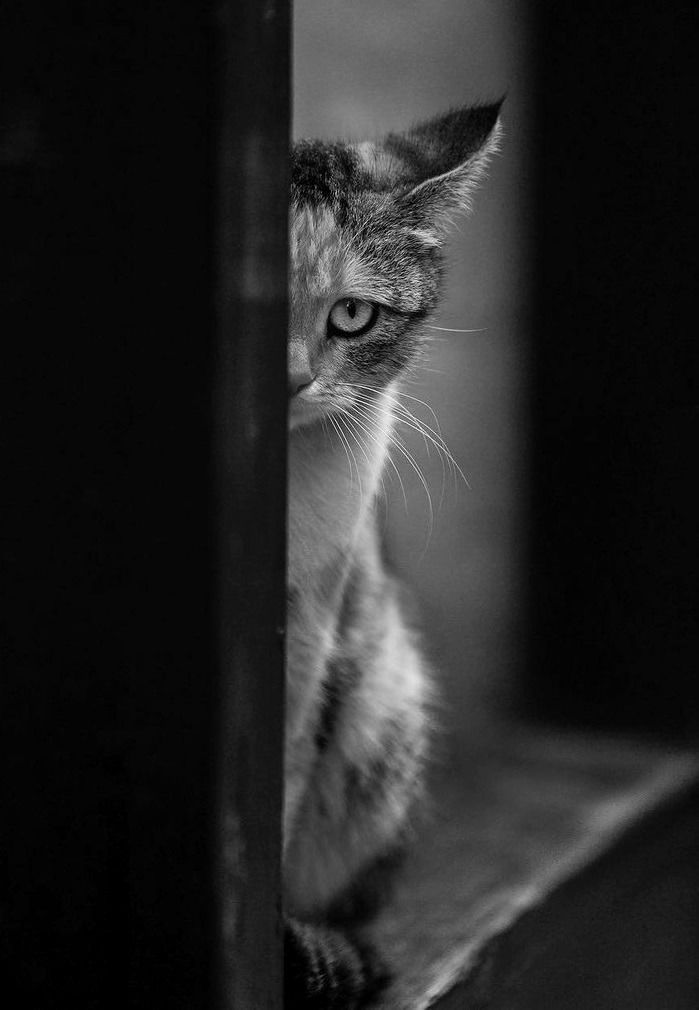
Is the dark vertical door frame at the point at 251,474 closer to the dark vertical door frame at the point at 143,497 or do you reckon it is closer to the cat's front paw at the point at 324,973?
the dark vertical door frame at the point at 143,497

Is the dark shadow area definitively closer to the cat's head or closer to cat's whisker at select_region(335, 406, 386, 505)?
the cat's head

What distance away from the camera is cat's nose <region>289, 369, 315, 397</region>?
897 millimetres

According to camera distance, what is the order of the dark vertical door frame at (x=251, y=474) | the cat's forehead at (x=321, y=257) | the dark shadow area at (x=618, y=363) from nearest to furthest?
the dark vertical door frame at (x=251, y=474) → the cat's forehead at (x=321, y=257) → the dark shadow area at (x=618, y=363)

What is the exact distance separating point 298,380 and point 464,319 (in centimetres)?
88

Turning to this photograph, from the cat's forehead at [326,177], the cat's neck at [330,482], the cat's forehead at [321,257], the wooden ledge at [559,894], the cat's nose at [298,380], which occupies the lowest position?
the wooden ledge at [559,894]

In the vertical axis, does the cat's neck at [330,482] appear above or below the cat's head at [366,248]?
below

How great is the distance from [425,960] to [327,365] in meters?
0.55

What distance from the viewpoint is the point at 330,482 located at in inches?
40.6

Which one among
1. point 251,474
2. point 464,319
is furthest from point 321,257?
point 464,319

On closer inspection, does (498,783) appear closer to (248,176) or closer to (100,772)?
(100,772)

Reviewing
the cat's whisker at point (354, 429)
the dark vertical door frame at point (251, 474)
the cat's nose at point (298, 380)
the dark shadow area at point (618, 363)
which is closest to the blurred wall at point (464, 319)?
the dark shadow area at point (618, 363)

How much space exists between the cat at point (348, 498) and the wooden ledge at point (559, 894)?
0.22 ft

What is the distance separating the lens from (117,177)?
56cm

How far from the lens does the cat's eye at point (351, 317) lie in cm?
95
